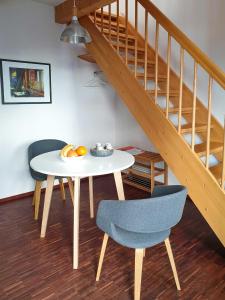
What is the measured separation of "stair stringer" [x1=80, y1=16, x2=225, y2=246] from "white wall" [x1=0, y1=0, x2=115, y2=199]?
66 cm

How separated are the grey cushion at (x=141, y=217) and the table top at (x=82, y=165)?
17.0 inches

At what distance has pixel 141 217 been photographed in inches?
61.6

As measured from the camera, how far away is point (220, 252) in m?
2.35

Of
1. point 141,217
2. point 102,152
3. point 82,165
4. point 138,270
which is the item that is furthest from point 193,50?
point 138,270

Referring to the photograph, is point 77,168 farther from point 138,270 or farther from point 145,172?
point 145,172

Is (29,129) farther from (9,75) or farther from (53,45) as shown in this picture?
(53,45)

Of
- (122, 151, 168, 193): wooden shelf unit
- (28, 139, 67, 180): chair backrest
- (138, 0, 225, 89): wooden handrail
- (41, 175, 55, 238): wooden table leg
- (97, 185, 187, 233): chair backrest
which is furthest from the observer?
(122, 151, 168, 193): wooden shelf unit

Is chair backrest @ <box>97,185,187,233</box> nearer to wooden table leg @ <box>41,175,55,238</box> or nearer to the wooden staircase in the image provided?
the wooden staircase

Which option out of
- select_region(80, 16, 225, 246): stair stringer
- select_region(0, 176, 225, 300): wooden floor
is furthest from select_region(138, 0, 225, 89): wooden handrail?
select_region(0, 176, 225, 300): wooden floor

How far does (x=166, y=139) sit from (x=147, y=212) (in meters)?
1.09

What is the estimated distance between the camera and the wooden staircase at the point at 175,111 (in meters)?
2.16

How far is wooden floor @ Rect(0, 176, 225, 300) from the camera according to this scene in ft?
6.18

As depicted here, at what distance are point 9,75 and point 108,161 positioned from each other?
1769 millimetres

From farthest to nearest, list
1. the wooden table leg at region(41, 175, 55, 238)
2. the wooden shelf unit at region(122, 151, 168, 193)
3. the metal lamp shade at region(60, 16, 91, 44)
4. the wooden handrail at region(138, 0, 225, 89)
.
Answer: the wooden shelf unit at region(122, 151, 168, 193), the wooden table leg at region(41, 175, 55, 238), the metal lamp shade at region(60, 16, 91, 44), the wooden handrail at region(138, 0, 225, 89)
